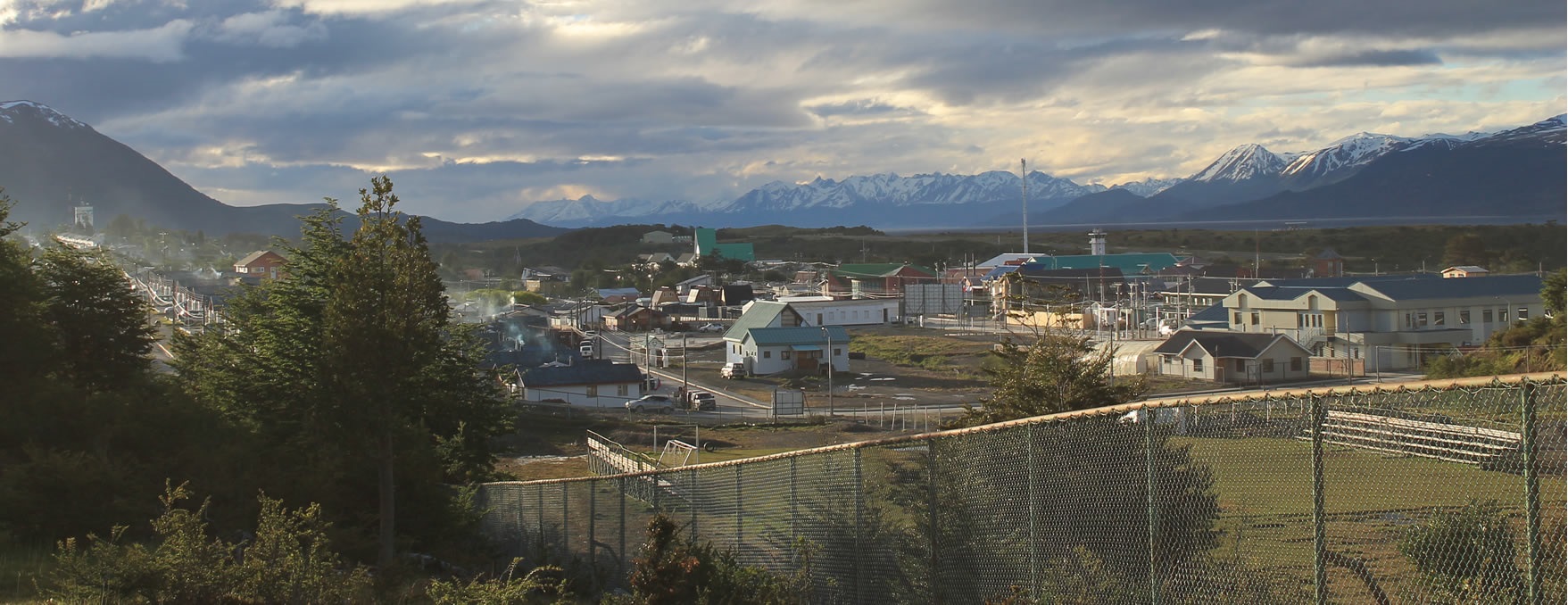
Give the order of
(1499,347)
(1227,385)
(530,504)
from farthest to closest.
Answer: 1. (1227,385)
2. (1499,347)
3. (530,504)

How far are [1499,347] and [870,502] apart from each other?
115ft

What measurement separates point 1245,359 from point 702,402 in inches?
734

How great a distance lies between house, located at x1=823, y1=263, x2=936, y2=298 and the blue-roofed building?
36.6m

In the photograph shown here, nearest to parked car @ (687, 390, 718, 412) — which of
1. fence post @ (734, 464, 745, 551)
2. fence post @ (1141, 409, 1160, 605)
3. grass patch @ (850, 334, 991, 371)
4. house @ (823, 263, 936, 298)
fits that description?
grass patch @ (850, 334, 991, 371)

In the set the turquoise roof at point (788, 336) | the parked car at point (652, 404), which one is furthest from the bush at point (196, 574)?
the turquoise roof at point (788, 336)

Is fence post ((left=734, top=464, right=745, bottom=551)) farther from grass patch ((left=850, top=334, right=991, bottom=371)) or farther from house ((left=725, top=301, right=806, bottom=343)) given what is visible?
house ((left=725, top=301, right=806, bottom=343))

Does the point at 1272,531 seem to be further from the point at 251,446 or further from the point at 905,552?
the point at 251,446

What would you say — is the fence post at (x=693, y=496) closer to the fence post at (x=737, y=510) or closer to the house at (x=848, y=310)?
the fence post at (x=737, y=510)

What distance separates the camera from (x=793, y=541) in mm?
7254

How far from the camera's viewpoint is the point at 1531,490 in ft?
12.1

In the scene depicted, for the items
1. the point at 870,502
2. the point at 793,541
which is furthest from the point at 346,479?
the point at 870,502

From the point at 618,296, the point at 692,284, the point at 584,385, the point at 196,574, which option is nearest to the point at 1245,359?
the point at 584,385

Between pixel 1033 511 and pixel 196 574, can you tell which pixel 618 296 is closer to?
pixel 196 574

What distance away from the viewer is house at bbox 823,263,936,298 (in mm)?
83375
